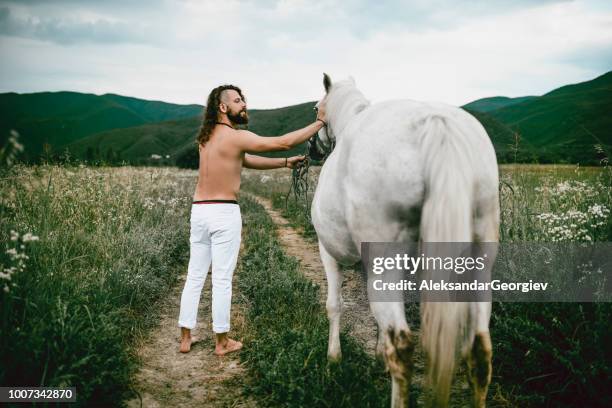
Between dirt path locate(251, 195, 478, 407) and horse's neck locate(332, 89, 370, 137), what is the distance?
224 centimetres

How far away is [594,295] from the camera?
10.9ft

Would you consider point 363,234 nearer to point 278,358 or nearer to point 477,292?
point 477,292

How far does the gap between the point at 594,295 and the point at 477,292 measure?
5.97ft

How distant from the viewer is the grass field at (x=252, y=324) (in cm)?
276

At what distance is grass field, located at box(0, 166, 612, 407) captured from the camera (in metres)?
2.76

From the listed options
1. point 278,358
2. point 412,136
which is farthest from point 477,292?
point 278,358

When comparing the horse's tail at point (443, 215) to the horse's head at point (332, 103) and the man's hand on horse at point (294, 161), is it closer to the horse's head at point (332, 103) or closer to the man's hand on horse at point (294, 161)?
the horse's head at point (332, 103)

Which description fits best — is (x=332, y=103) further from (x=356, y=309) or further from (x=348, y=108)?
(x=356, y=309)

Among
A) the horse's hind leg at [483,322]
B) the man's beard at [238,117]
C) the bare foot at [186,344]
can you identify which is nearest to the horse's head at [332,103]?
the man's beard at [238,117]

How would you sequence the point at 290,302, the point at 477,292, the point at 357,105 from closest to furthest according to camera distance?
the point at 477,292 < the point at 357,105 < the point at 290,302

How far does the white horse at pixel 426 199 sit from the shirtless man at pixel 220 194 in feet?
4.38

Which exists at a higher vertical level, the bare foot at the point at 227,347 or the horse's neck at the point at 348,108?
the horse's neck at the point at 348,108

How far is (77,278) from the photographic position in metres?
4.15

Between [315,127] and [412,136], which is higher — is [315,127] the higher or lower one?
the higher one
